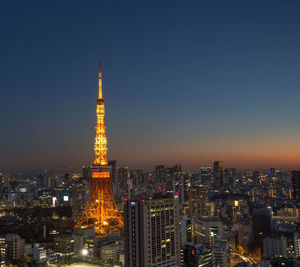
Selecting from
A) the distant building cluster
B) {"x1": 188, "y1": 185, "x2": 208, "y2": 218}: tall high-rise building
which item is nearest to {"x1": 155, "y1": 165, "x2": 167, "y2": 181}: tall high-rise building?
the distant building cluster

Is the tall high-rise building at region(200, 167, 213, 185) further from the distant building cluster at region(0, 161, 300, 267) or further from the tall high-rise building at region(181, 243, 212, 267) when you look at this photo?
the tall high-rise building at region(181, 243, 212, 267)

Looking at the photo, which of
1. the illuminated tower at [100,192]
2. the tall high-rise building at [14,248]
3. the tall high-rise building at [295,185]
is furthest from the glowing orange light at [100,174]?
the tall high-rise building at [295,185]

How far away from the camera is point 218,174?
41.8m

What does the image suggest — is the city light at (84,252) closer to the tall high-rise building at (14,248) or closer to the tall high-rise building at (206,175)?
the tall high-rise building at (14,248)

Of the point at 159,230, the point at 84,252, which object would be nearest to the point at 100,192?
the point at 84,252

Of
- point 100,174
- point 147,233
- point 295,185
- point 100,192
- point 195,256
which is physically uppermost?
point 100,174

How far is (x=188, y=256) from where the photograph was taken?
11.7 metres

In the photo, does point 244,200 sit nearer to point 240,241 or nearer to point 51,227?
point 240,241

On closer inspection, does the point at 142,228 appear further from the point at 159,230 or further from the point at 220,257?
the point at 220,257

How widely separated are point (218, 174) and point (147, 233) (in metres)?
33.2

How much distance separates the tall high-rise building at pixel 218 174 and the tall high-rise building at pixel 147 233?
30068 mm

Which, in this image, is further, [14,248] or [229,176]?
[229,176]

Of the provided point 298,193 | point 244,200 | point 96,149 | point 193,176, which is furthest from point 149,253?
point 193,176

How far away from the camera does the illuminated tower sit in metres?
17.2
